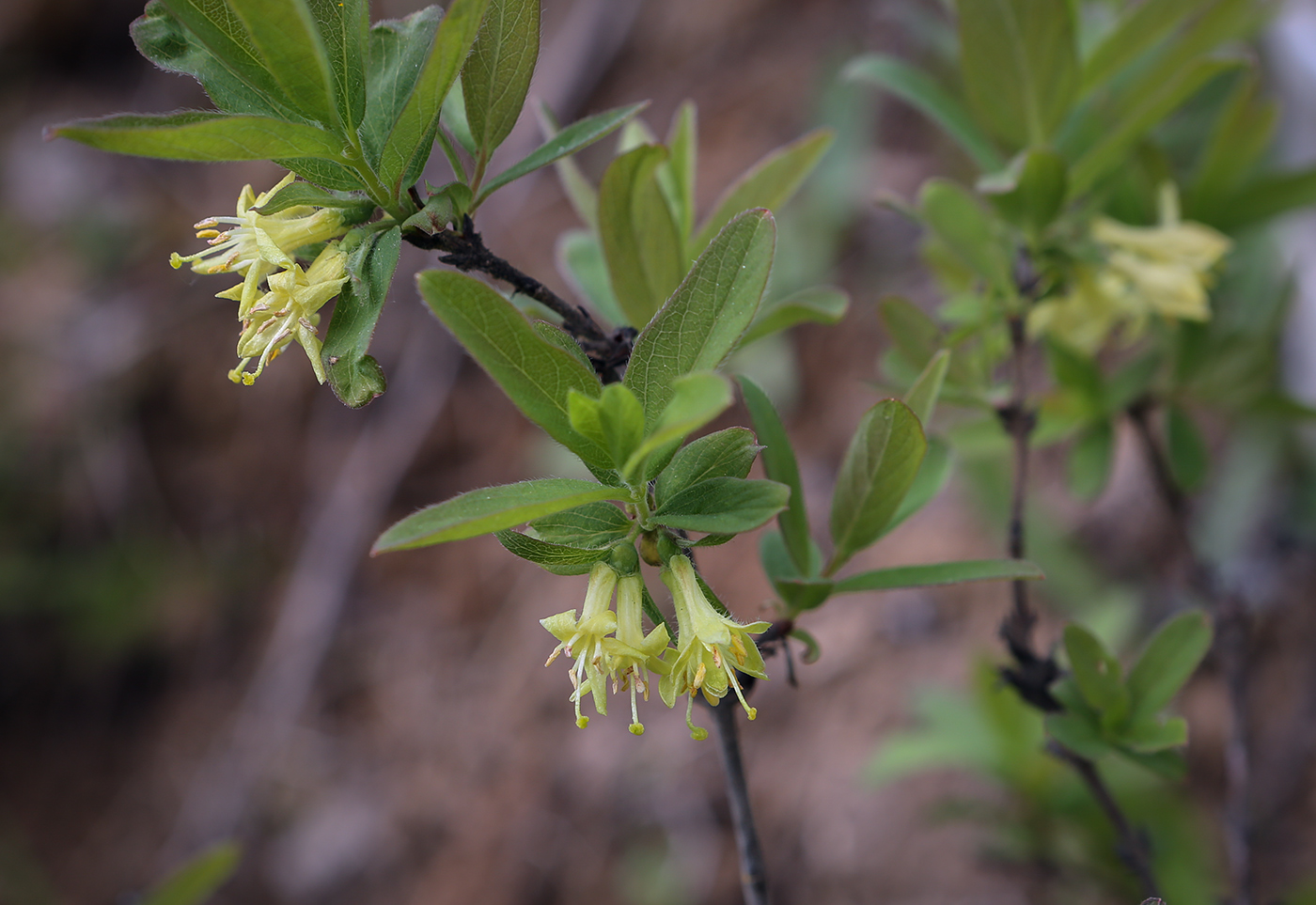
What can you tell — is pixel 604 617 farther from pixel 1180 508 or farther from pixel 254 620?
pixel 254 620

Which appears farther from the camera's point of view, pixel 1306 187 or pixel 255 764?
pixel 255 764

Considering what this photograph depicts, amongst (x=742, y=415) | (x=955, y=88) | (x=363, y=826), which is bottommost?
(x=363, y=826)

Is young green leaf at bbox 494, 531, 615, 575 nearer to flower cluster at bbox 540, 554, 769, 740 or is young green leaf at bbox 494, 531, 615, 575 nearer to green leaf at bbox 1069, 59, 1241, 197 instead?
flower cluster at bbox 540, 554, 769, 740

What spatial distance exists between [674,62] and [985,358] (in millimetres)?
3251

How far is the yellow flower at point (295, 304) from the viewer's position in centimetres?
81

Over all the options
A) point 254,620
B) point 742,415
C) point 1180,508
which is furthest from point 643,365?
point 254,620

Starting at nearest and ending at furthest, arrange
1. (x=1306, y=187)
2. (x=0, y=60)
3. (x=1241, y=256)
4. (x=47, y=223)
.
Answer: (x=1306, y=187) < (x=1241, y=256) < (x=47, y=223) < (x=0, y=60)

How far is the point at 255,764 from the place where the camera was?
3.25 metres

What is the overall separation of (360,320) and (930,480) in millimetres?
742

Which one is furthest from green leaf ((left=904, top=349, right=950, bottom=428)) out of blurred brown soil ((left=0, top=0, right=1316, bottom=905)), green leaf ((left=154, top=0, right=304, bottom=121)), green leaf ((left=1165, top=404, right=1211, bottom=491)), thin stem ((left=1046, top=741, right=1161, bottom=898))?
blurred brown soil ((left=0, top=0, right=1316, bottom=905))

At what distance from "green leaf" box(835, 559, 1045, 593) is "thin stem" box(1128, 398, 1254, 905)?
774mm

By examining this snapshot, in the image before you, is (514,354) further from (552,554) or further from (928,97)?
(928,97)

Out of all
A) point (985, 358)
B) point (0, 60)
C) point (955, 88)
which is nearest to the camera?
point (985, 358)

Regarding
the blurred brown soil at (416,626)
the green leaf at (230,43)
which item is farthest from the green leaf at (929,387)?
the blurred brown soil at (416,626)
